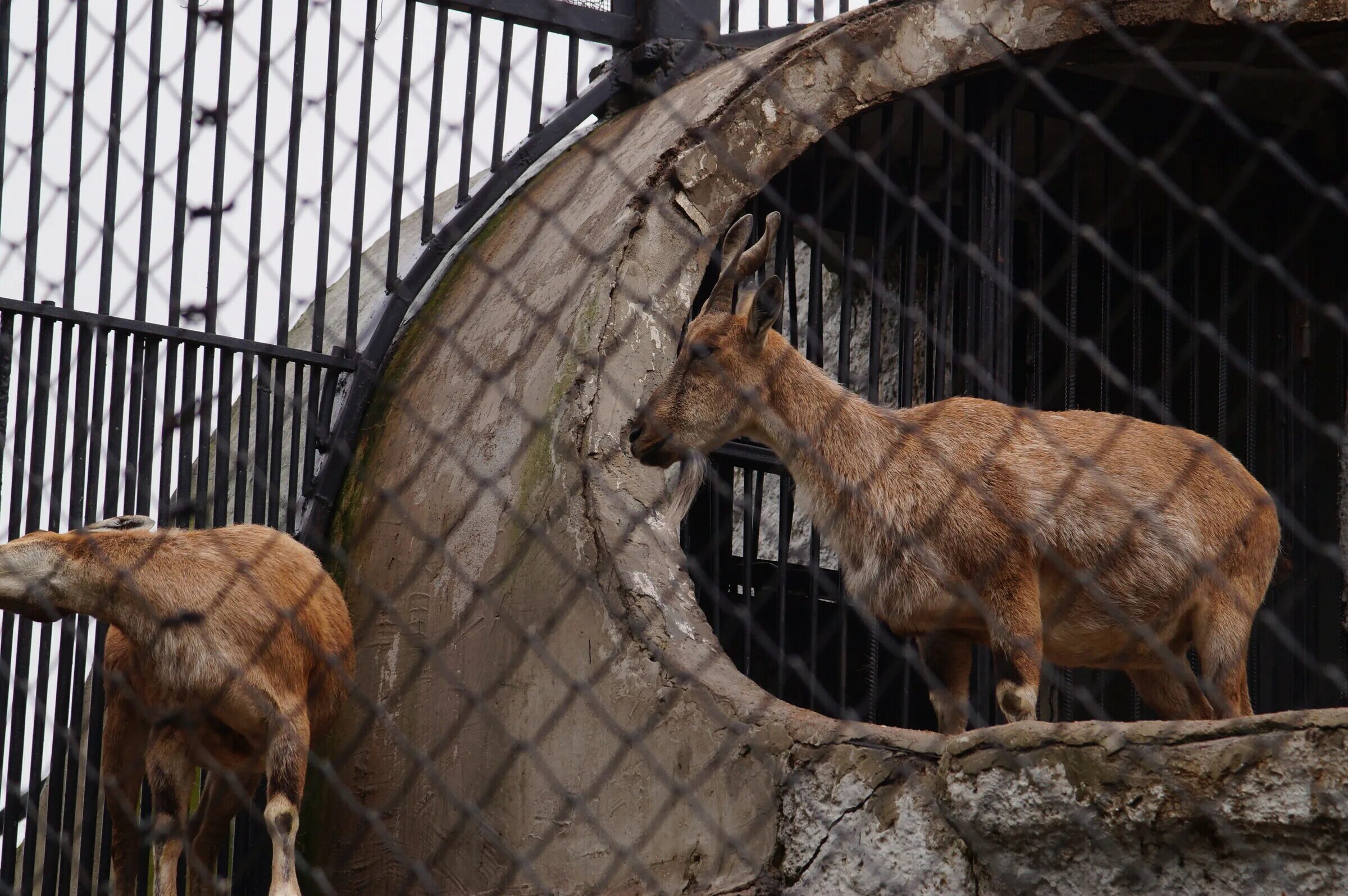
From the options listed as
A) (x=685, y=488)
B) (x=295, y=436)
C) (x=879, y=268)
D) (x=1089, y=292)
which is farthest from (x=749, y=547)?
(x=1089, y=292)

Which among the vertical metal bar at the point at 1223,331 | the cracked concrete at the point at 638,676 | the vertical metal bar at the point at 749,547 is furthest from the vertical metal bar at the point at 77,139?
the vertical metal bar at the point at 1223,331

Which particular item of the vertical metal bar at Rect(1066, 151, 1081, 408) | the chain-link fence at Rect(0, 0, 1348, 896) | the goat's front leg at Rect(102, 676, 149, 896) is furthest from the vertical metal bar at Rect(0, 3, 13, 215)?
the vertical metal bar at Rect(1066, 151, 1081, 408)

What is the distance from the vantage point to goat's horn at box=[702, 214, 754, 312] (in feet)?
15.8

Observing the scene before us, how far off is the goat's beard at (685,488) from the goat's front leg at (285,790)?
130cm

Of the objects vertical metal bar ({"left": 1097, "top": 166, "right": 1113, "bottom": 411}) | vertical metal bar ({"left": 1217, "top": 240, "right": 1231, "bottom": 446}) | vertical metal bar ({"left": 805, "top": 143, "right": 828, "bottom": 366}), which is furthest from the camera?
vertical metal bar ({"left": 1097, "top": 166, "right": 1113, "bottom": 411})

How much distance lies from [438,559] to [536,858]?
1078mm

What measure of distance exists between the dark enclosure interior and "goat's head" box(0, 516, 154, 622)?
1987 millimetres

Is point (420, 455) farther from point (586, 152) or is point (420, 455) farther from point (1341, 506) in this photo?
point (1341, 506)

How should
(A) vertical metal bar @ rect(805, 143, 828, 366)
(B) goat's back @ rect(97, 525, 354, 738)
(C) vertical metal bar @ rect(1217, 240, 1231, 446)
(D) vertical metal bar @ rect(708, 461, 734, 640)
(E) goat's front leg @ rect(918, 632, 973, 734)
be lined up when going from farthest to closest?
(C) vertical metal bar @ rect(1217, 240, 1231, 446)
(D) vertical metal bar @ rect(708, 461, 734, 640)
(A) vertical metal bar @ rect(805, 143, 828, 366)
(E) goat's front leg @ rect(918, 632, 973, 734)
(B) goat's back @ rect(97, 525, 354, 738)

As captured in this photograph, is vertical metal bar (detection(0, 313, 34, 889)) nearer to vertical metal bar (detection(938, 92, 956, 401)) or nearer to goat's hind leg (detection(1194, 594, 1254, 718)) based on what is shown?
vertical metal bar (detection(938, 92, 956, 401))

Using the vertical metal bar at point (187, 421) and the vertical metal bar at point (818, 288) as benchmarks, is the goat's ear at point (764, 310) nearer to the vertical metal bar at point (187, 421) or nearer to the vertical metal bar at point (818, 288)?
the vertical metal bar at point (818, 288)

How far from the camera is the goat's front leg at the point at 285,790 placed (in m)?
4.60

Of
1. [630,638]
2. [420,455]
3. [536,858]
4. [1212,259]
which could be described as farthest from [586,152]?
[1212,259]

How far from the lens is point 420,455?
5.44 metres
